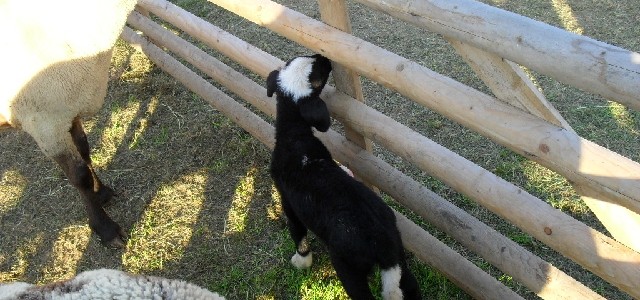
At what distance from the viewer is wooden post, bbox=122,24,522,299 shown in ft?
10.3

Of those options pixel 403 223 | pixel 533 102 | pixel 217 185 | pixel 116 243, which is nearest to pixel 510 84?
pixel 533 102

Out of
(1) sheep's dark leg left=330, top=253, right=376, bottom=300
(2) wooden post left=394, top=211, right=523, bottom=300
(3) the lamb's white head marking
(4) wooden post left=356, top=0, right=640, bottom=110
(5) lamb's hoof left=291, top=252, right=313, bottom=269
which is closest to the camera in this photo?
(4) wooden post left=356, top=0, right=640, bottom=110

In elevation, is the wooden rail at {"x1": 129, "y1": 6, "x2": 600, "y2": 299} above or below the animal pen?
below

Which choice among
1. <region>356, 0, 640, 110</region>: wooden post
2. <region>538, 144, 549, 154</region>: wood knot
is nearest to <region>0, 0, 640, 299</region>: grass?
<region>538, 144, 549, 154</region>: wood knot

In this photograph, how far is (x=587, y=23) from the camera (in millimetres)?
5805

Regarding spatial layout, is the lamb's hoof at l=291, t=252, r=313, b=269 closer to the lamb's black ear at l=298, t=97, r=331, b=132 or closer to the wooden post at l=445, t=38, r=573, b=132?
the lamb's black ear at l=298, t=97, r=331, b=132

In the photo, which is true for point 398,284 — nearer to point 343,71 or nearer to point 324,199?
point 324,199

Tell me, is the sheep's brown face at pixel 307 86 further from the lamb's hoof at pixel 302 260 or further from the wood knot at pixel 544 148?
the wood knot at pixel 544 148

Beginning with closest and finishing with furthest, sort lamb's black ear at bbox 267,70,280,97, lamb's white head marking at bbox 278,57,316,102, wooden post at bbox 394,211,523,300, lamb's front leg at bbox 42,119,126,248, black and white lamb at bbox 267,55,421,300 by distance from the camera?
1. black and white lamb at bbox 267,55,421,300
2. wooden post at bbox 394,211,523,300
3. lamb's white head marking at bbox 278,57,316,102
4. lamb's black ear at bbox 267,70,280,97
5. lamb's front leg at bbox 42,119,126,248

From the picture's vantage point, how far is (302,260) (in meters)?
3.68

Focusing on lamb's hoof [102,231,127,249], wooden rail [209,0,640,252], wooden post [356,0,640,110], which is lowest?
lamb's hoof [102,231,127,249]

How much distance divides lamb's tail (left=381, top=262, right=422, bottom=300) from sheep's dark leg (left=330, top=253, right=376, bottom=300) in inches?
4.2

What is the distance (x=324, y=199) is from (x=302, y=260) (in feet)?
2.75

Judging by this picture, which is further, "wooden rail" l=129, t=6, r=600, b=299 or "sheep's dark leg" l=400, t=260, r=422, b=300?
"sheep's dark leg" l=400, t=260, r=422, b=300
